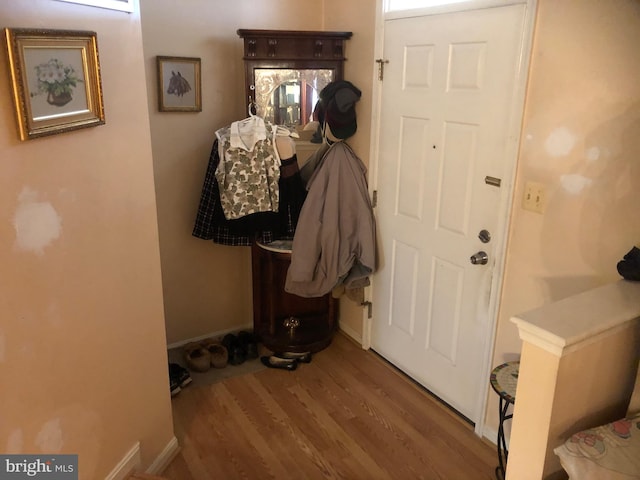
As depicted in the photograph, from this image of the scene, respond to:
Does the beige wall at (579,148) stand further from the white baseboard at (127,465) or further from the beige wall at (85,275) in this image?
the white baseboard at (127,465)

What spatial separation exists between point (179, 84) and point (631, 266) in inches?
89.8

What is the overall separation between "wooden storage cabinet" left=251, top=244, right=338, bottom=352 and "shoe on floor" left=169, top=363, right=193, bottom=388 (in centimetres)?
51

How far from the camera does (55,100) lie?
1.45 meters

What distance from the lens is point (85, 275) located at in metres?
1.69

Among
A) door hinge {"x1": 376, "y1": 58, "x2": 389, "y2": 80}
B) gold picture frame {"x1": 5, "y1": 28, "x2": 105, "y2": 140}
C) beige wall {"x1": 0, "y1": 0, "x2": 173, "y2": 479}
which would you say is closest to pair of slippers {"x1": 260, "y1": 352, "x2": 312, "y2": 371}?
beige wall {"x1": 0, "y1": 0, "x2": 173, "y2": 479}

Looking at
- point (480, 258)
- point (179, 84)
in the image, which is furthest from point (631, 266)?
point (179, 84)

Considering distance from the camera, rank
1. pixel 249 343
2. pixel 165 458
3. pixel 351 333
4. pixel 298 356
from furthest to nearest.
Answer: pixel 351 333, pixel 249 343, pixel 298 356, pixel 165 458

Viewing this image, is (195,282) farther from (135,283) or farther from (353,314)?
(135,283)

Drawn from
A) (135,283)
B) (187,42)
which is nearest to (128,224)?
(135,283)

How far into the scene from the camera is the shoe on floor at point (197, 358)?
2.99 meters

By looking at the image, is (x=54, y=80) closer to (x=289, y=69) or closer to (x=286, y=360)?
(x=289, y=69)

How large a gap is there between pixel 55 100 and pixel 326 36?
1.85 meters

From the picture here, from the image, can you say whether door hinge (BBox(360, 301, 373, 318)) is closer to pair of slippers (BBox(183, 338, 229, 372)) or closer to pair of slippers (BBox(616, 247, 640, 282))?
pair of slippers (BBox(183, 338, 229, 372))

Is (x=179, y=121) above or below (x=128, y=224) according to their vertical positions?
above
